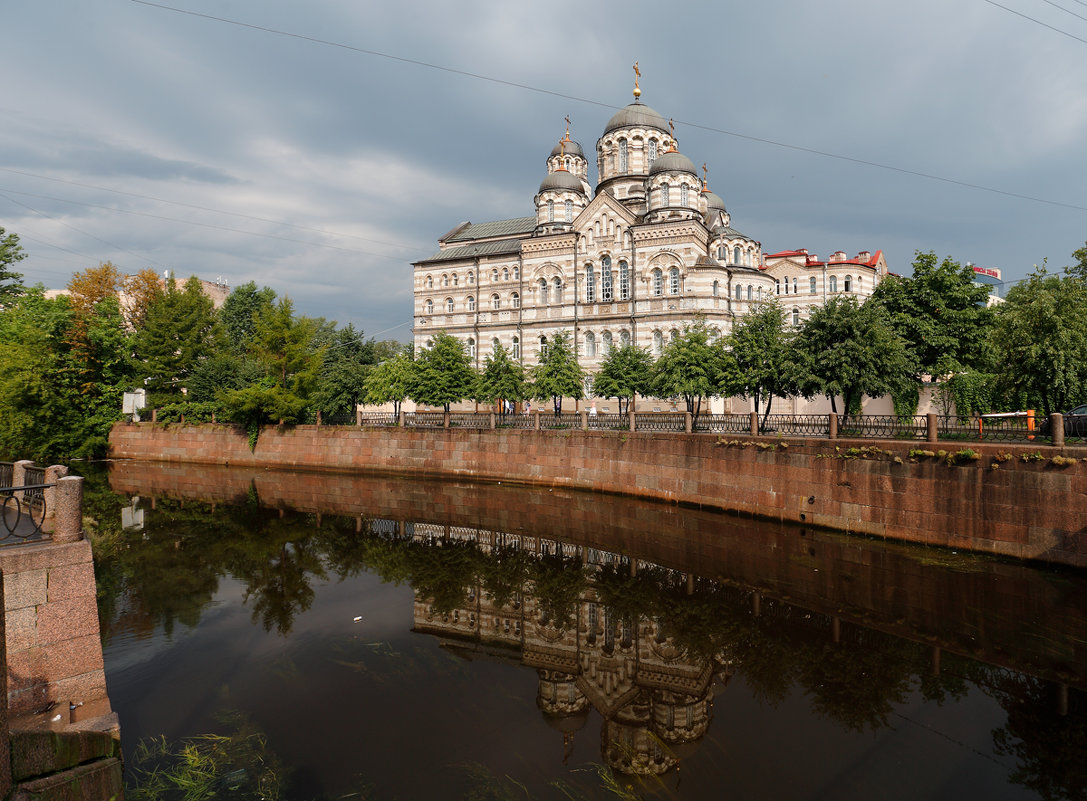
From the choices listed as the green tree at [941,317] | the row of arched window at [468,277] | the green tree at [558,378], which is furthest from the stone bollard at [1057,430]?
the row of arched window at [468,277]

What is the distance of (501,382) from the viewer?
97.9ft

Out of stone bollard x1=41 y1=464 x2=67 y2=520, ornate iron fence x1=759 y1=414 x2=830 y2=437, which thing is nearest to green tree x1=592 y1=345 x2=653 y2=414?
ornate iron fence x1=759 y1=414 x2=830 y2=437

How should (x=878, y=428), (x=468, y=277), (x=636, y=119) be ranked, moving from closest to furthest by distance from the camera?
(x=878, y=428)
(x=636, y=119)
(x=468, y=277)

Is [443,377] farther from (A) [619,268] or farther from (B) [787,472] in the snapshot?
(B) [787,472]

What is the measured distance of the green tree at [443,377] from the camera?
29.8m

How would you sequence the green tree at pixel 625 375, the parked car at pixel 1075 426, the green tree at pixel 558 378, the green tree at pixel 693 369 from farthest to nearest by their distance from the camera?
the green tree at pixel 558 378, the green tree at pixel 625 375, the green tree at pixel 693 369, the parked car at pixel 1075 426

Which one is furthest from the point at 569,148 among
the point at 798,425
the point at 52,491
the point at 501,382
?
the point at 52,491

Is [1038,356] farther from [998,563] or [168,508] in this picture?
[168,508]

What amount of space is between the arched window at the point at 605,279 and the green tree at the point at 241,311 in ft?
118

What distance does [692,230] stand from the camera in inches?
1438

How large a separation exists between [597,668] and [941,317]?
87.2 feet

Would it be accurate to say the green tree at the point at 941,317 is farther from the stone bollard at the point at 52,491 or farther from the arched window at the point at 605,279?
the stone bollard at the point at 52,491

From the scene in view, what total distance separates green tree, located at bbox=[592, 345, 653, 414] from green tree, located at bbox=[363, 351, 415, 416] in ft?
35.3

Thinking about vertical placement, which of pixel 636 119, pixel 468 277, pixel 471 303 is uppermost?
pixel 636 119
